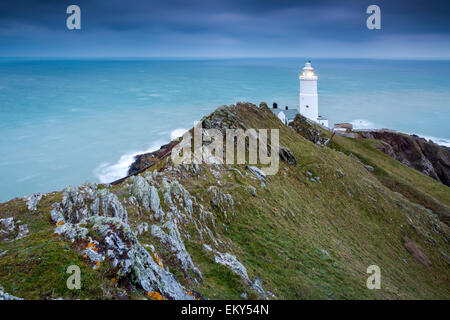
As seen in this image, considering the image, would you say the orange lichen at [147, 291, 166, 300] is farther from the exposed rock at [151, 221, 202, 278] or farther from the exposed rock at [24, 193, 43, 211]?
the exposed rock at [24, 193, 43, 211]

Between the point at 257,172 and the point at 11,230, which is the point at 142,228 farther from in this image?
the point at 257,172

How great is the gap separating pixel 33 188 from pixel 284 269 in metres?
87.8

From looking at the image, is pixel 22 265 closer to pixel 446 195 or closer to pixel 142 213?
pixel 142 213

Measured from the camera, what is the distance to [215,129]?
35.5 metres

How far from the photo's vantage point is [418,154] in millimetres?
77750

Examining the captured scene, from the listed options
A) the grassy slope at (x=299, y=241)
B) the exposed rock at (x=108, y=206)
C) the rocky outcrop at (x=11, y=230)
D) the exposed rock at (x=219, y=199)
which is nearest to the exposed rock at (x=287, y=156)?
the grassy slope at (x=299, y=241)

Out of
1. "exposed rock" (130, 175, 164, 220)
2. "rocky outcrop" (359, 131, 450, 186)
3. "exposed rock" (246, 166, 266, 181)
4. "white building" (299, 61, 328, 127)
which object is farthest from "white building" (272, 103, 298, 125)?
"exposed rock" (130, 175, 164, 220)

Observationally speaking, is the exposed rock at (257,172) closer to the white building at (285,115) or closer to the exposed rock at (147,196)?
the exposed rock at (147,196)

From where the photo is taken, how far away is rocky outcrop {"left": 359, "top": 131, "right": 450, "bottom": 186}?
75562 millimetres

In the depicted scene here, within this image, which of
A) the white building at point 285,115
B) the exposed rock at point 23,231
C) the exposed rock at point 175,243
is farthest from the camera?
the white building at point 285,115

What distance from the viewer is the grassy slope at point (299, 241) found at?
36.6 feet

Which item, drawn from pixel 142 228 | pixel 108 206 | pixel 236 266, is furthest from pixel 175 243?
pixel 108 206

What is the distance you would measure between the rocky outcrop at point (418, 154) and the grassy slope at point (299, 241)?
39871 millimetres

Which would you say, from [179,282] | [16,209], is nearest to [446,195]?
[179,282]
